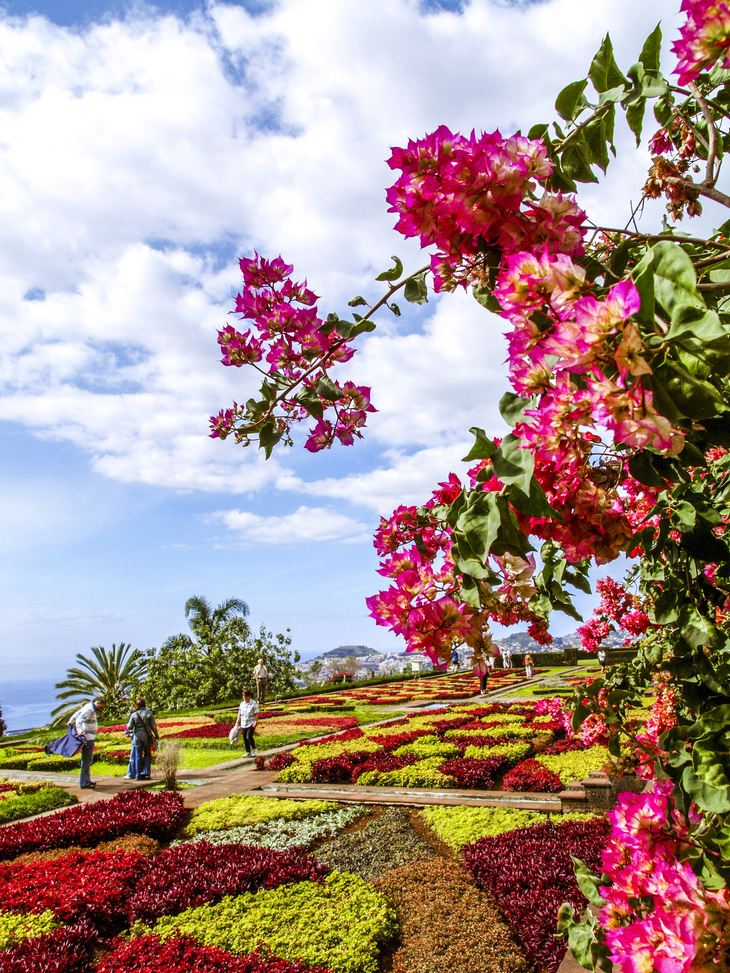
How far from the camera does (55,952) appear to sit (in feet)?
10.7

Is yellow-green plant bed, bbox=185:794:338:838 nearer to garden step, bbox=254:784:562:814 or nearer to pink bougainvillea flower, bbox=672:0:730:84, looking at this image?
garden step, bbox=254:784:562:814

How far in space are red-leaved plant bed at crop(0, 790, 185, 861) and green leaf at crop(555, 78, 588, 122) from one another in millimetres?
6419

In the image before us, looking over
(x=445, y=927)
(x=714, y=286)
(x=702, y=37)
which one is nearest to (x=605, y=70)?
(x=702, y=37)

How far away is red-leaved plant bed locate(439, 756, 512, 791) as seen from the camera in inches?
262

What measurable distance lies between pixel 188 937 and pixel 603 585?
374 cm

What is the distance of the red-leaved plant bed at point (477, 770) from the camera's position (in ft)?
21.8

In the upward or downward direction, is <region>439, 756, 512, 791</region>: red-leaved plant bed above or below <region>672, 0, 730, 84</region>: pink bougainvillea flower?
below

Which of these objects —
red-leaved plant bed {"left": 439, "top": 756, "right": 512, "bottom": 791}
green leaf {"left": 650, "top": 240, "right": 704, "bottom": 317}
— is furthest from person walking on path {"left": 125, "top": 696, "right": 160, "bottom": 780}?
green leaf {"left": 650, "top": 240, "right": 704, "bottom": 317}

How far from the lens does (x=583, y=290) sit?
0.70 metres

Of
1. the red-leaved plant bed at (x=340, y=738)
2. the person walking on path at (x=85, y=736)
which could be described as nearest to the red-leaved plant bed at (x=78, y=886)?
the person walking on path at (x=85, y=736)

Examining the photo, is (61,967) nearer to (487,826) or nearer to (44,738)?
(487,826)

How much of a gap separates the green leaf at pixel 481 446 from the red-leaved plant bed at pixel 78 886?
443 centimetres

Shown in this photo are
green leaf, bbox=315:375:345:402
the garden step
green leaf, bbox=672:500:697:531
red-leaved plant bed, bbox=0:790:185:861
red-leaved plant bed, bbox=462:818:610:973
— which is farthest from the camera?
the garden step

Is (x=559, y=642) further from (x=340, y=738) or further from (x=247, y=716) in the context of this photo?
(x=247, y=716)
